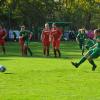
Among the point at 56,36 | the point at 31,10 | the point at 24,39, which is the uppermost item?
the point at 56,36

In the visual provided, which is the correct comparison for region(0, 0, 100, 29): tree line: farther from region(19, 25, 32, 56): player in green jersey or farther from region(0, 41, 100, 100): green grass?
region(0, 41, 100, 100): green grass

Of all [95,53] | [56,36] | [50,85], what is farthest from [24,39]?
[50,85]

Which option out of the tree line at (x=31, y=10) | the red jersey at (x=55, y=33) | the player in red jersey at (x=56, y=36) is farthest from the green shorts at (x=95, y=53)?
the tree line at (x=31, y=10)

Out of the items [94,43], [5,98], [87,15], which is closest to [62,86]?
[5,98]

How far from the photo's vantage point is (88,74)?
19.4 metres

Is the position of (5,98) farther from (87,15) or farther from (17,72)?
(87,15)

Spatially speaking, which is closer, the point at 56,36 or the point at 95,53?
the point at 95,53

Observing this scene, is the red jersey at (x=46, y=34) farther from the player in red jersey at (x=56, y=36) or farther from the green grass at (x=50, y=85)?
the green grass at (x=50, y=85)

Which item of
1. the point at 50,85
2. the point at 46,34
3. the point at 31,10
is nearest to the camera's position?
the point at 50,85

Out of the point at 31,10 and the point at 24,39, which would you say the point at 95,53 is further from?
the point at 31,10

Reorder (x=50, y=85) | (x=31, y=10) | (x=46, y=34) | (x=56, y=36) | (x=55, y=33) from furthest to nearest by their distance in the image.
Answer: (x=31, y=10) < (x=46, y=34) < (x=56, y=36) < (x=55, y=33) < (x=50, y=85)

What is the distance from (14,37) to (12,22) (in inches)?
484

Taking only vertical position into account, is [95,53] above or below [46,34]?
above

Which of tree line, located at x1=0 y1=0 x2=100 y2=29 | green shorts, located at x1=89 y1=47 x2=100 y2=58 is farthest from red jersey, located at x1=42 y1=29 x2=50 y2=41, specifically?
tree line, located at x1=0 y1=0 x2=100 y2=29
